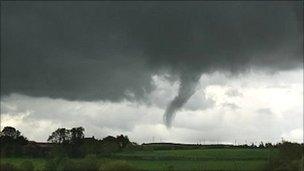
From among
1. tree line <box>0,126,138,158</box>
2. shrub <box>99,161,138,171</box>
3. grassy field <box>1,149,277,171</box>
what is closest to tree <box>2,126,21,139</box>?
tree line <box>0,126,138,158</box>

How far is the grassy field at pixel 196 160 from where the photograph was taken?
12781 cm

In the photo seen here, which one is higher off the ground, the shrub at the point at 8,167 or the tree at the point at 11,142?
the tree at the point at 11,142

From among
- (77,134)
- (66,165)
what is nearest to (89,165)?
(66,165)

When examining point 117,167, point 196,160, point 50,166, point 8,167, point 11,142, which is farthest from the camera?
point 11,142

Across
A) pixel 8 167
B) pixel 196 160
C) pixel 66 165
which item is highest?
pixel 196 160

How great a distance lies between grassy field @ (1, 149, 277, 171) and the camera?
127812mm

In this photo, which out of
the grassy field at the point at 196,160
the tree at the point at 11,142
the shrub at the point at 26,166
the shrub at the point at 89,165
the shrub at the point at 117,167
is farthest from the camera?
the tree at the point at 11,142

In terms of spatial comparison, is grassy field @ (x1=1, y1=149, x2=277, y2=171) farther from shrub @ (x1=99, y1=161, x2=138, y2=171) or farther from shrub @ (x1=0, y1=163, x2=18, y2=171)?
shrub @ (x1=99, y1=161, x2=138, y2=171)

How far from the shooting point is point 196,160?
143 meters

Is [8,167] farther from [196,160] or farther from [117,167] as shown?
[196,160]

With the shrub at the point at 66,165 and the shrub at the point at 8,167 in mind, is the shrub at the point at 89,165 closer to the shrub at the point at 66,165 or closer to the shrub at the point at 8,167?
the shrub at the point at 66,165

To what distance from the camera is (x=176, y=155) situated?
497 feet

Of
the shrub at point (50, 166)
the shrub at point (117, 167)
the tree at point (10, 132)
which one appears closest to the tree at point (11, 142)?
the tree at point (10, 132)

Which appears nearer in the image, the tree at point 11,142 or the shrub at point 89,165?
the shrub at point 89,165
